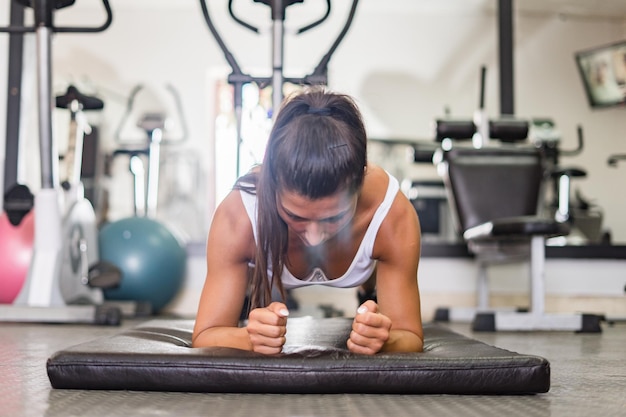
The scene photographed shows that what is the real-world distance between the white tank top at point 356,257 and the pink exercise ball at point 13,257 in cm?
218

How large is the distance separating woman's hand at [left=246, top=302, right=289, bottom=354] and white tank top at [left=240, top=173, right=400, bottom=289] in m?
0.20

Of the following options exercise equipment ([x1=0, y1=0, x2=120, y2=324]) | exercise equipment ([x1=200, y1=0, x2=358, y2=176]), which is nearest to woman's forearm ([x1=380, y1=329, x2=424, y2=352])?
exercise equipment ([x1=200, y1=0, x2=358, y2=176])

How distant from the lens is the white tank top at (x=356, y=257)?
1.50 meters

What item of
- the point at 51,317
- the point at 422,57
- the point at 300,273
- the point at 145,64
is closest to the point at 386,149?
the point at 422,57

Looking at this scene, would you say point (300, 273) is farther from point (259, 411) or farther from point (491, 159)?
point (491, 159)

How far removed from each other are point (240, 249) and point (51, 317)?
1.94 metres

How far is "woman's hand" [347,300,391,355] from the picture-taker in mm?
1301

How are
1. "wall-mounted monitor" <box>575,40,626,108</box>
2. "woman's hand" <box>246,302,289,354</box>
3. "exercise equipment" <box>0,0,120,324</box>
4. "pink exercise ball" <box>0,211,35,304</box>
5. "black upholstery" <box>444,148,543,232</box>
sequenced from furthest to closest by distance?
"wall-mounted monitor" <box>575,40,626,108</box> < "black upholstery" <box>444,148,543,232</box> < "pink exercise ball" <box>0,211,35,304</box> < "exercise equipment" <box>0,0,120,324</box> < "woman's hand" <box>246,302,289,354</box>

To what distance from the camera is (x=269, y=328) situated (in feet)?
4.25

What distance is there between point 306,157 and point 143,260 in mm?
3136

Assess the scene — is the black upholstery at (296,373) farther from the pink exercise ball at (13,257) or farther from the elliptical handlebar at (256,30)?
the pink exercise ball at (13,257)

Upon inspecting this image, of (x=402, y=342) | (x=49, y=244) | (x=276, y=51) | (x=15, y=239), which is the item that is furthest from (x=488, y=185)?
(x=402, y=342)

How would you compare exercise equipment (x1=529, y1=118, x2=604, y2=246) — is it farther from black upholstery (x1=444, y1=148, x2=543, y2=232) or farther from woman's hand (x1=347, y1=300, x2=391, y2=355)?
woman's hand (x1=347, y1=300, x2=391, y2=355)

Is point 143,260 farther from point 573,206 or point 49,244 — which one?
point 573,206
